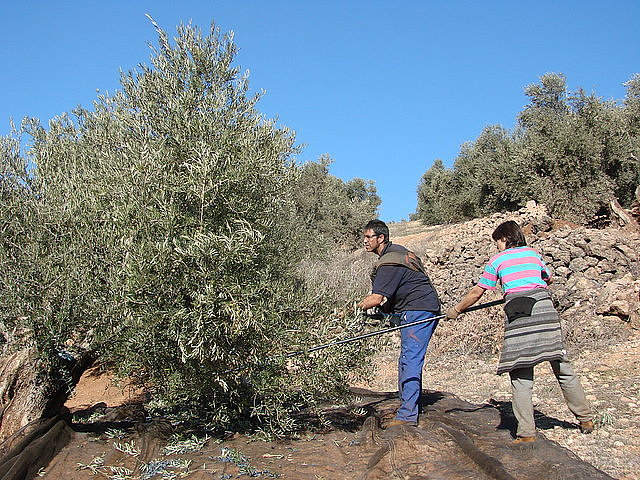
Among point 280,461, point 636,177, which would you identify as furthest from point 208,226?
point 636,177

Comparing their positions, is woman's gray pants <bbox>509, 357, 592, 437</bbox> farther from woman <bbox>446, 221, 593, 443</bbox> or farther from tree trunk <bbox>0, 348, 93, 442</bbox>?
tree trunk <bbox>0, 348, 93, 442</bbox>

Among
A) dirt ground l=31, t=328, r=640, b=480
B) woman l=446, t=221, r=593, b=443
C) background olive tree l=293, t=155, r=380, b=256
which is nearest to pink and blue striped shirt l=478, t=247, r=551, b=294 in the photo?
woman l=446, t=221, r=593, b=443

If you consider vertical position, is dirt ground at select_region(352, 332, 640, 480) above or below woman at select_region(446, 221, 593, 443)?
below

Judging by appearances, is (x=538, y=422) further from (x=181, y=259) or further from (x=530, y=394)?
(x=181, y=259)

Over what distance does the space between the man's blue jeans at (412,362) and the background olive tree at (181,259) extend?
47cm

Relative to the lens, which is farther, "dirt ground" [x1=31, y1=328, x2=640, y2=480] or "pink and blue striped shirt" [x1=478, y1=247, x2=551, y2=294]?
"pink and blue striped shirt" [x1=478, y1=247, x2=551, y2=294]

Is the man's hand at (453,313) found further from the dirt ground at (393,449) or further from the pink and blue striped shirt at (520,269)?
the dirt ground at (393,449)

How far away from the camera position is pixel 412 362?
5.46 metres

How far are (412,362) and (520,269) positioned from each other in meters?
1.37

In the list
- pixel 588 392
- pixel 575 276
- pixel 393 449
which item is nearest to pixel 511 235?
pixel 393 449

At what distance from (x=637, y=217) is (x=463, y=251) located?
15.4 ft

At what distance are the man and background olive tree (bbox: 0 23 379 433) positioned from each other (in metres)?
0.47

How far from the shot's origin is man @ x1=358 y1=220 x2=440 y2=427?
5.39 meters

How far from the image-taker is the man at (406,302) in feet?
17.7
